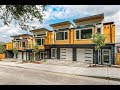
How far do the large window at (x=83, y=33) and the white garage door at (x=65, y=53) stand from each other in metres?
2.50

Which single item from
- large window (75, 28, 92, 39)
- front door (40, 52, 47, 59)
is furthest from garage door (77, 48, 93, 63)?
front door (40, 52, 47, 59)

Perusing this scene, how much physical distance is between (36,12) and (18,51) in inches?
1196

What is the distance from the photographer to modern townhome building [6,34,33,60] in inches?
1229

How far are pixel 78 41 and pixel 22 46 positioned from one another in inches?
559

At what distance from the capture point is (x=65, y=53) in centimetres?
2555

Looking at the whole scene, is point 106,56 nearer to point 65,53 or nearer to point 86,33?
point 86,33

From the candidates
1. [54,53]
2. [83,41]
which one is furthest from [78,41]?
[54,53]

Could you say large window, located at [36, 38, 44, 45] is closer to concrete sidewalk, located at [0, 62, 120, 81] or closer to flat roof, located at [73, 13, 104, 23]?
flat roof, located at [73, 13, 104, 23]

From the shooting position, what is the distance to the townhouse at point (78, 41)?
21.1 metres

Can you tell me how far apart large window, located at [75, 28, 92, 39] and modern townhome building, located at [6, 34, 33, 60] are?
9.87 m

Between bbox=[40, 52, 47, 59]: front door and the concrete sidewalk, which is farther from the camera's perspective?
bbox=[40, 52, 47, 59]: front door

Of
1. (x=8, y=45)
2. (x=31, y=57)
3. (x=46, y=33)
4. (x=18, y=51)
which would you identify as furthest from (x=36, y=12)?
(x=8, y=45)

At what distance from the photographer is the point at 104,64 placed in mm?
21031
